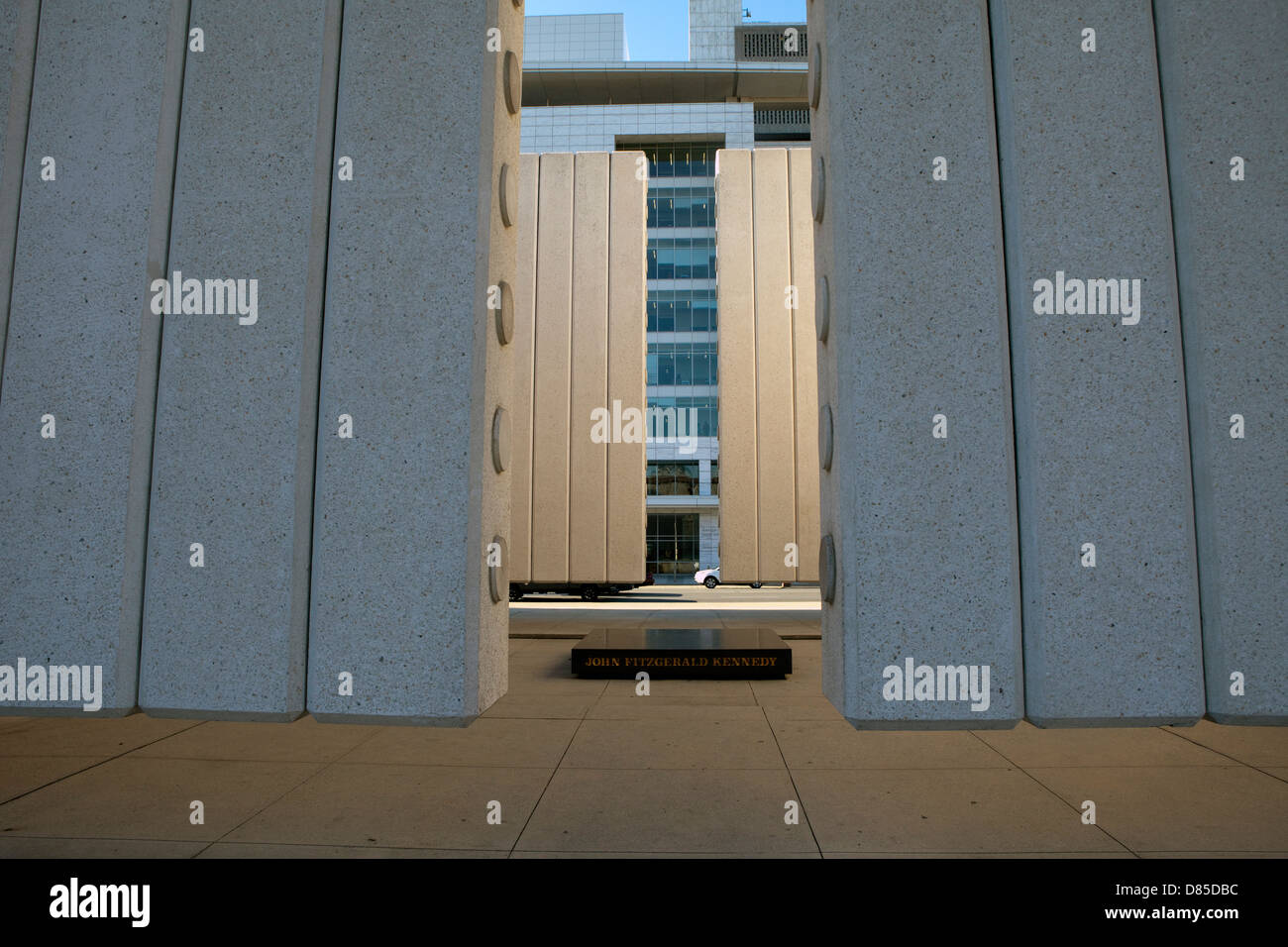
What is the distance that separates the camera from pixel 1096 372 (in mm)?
4195

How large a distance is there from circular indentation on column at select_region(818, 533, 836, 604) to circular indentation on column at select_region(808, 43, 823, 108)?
286 cm

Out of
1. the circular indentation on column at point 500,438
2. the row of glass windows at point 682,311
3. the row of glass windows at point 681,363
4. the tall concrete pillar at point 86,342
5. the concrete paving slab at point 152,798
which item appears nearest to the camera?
the concrete paving slab at point 152,798

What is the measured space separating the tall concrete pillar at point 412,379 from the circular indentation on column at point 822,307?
199 cm

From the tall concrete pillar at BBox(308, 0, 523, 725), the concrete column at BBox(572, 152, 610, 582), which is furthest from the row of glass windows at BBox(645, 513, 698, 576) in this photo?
the tall concrete pillar at BBox(308, 0, 523, 725)

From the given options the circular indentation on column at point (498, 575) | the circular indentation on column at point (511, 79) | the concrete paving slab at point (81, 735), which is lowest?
the concrete paving slab at point (81, 735)

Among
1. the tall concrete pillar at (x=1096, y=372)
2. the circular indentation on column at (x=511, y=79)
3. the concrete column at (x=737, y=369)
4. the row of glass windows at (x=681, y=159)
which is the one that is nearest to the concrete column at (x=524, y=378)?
the concrete column at (x=737, y=369)

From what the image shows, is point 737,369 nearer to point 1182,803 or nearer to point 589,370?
point 589,370

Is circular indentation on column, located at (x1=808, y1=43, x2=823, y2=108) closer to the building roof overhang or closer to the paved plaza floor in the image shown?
the paved plaza floor

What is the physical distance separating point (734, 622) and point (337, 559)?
11072 millimetres

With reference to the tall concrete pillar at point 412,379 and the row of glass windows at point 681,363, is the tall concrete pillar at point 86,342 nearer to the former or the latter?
the tall concrete pillar at point 412,379

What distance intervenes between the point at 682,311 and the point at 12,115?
152ft

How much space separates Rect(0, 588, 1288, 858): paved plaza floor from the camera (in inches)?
147

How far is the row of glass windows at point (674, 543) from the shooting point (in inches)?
1917

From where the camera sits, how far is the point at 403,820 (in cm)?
405
